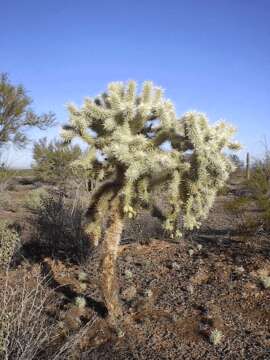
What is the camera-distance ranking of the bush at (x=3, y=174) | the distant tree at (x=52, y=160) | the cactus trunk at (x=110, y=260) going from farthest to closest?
the distant tree at (x=52, y=160), the bush at (x=3, y=174), the cactus trunk at (x=110, y=260)

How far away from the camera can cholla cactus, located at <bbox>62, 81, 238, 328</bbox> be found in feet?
13.4

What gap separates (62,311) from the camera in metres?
4.82

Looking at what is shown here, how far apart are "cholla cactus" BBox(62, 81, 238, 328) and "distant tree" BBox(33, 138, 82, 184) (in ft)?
45.4

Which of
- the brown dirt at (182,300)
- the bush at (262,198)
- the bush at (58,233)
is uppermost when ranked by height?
the bush at (262,198)

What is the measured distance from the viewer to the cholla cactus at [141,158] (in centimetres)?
407

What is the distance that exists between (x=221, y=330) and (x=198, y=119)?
2297mm

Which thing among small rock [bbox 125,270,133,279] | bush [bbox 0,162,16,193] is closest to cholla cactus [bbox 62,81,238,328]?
small rock [bbox 125,270,133,279]

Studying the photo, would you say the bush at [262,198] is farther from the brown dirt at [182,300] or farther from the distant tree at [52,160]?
the distant tree at [52,160]

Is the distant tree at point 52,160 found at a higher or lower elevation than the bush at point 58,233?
higher

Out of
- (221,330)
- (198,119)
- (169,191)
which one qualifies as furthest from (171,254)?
(198,119)

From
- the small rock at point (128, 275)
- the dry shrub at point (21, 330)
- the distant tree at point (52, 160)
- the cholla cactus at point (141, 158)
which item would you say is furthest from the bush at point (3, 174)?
the dry shrub at point (21, 330)

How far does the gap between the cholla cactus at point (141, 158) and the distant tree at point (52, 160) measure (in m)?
13.9

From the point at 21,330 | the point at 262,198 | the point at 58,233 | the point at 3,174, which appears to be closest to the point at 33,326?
the point at 21,330

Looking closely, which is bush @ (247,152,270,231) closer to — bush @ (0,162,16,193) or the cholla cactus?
the cholla cactus
